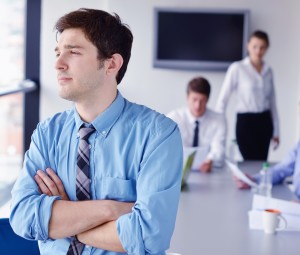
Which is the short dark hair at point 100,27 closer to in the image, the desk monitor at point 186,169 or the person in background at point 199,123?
the desk monitor at point 186,169

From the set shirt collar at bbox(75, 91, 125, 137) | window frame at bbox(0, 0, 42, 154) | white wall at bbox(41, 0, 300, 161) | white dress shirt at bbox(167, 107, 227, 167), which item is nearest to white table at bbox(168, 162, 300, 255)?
white dress shirt at bbox(167, 107, 227, 167)

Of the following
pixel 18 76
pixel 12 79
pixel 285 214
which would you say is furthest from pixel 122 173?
pixel 18 76

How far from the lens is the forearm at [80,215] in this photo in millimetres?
1854

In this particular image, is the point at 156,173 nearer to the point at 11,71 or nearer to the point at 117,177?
the point at 117,177

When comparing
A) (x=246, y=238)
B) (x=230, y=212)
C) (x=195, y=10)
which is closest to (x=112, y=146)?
(x=246, y=238)

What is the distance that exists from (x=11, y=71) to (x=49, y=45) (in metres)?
0.56

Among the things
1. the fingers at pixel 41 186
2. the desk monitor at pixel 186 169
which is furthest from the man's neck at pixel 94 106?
the desk monitor at pixel 186 169

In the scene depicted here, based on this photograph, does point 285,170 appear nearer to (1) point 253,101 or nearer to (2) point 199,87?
(2) point 199,87

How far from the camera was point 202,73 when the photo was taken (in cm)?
749

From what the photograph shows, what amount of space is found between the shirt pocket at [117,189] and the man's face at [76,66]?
0.25 m

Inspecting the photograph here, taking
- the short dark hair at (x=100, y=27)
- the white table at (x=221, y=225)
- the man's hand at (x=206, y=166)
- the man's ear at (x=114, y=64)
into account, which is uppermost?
the short dark hair at (x=100, y=27)

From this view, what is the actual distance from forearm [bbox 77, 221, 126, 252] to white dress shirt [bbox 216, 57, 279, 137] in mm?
4499

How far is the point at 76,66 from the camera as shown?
6.11ft

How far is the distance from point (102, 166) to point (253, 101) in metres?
4.68
